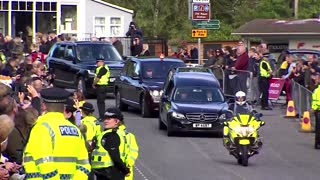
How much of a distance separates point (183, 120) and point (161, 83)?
15.3ft

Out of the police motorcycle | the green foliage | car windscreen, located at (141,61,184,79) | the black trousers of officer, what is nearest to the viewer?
the police motorcycle

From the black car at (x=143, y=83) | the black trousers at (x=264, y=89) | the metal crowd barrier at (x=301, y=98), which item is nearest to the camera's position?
the metal crowd barrier at (x=301, y=98)

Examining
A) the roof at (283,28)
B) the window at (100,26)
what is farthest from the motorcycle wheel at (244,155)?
the window at (100,26)

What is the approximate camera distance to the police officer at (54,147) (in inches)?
290

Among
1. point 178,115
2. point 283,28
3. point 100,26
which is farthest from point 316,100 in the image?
point 100,26

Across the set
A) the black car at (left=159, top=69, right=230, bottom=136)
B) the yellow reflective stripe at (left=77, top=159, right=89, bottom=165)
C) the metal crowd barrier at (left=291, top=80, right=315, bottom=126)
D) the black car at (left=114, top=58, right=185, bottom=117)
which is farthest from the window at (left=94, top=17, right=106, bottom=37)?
the yellow reflective stripe at (left=77, top=159, right=89, bottom=165)

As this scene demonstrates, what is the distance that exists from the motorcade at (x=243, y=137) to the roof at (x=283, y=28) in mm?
24991

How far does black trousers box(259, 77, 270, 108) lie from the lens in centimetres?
2964

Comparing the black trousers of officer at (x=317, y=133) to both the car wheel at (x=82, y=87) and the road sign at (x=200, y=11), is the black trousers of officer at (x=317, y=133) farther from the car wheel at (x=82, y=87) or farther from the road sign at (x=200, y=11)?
the car wheel at (x=82, y=87)

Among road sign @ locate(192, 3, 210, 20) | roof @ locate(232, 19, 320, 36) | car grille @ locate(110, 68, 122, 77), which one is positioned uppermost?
road sign @ locate(192, 3, 210, 20)

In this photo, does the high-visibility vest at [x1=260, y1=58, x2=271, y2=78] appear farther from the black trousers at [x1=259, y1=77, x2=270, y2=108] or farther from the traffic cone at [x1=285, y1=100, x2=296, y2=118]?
the traffic cone at [x1=285, y1=100, x2=296, y2=118]

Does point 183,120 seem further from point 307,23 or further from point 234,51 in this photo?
point 307,23

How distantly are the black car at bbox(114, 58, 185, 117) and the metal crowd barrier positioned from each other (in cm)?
387

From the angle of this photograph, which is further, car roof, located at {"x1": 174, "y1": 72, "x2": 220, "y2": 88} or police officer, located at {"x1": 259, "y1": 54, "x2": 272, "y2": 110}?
police officer, located at {"x1": 259, "y1": 54, "x2": 272, "y2": 110}
